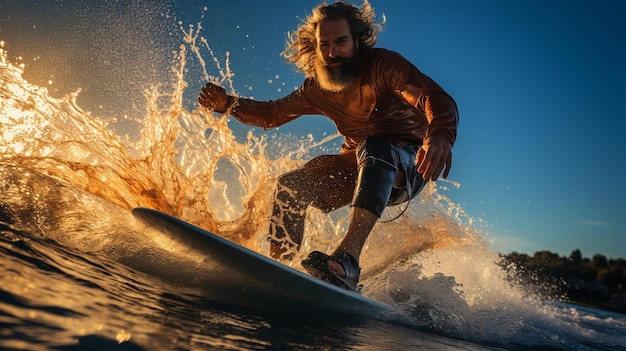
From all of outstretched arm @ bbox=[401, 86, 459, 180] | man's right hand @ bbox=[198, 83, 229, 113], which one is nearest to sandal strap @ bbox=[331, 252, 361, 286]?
outstretched arm @ bbox=[401, 86, 459, 180]

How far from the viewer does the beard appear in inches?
136

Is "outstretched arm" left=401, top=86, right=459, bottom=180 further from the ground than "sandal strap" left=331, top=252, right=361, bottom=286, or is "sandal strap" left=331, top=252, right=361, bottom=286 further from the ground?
"outstretched arm" left=401, top=86, right=459, bottom=180

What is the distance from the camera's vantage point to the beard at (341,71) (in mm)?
3455

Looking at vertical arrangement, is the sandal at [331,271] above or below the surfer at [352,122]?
below

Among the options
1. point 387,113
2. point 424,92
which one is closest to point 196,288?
point 424,92

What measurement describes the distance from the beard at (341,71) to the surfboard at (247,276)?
73.0 inches

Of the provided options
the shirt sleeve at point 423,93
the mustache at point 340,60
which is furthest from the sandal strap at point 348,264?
the mustache at point 340,60

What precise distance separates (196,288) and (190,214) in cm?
229

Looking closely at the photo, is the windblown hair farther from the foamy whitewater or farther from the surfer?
the foamy whitewater

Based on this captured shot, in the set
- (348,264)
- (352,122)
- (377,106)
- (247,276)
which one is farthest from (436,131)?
(247,276)

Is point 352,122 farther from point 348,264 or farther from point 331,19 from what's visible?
point 348,264

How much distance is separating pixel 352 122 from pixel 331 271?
1620 millimetres

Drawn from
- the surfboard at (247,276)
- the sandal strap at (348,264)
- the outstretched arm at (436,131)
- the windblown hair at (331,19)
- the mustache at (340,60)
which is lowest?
the surfboard at (247,276)

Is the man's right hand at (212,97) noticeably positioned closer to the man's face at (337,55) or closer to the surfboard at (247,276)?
the man's face at (337,55)
